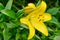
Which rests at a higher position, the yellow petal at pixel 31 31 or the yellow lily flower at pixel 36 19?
the yellow lily flower at pixel 36 19

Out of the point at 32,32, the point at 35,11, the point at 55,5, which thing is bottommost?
the point at 32,32

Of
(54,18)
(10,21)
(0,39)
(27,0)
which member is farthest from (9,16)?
(27,0)

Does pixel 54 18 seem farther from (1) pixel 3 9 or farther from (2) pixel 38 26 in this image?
(1) pixel 3 9

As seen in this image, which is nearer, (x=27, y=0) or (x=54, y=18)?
(x=54, y=18)

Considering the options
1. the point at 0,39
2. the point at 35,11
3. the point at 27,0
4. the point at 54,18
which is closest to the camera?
the point at 35,11

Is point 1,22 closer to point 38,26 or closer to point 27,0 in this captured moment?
point 38,26

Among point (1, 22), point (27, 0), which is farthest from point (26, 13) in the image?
point (27, 0)

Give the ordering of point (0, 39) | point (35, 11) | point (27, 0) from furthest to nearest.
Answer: point (27, 0)
point (0, 39)
point (35, 11)

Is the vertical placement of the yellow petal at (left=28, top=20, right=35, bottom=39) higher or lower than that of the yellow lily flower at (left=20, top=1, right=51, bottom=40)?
lower

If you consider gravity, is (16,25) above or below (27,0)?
below
